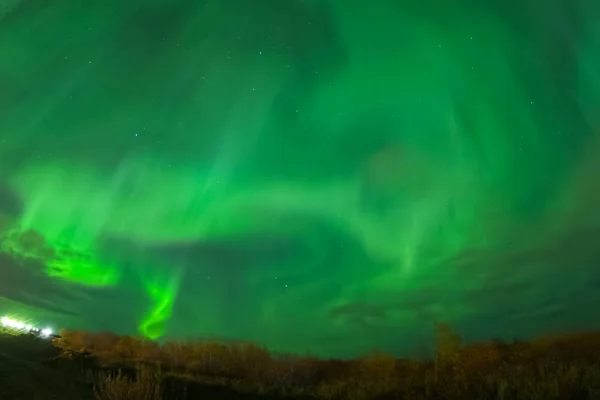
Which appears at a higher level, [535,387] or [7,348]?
[7,348]

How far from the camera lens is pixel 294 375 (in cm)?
1914

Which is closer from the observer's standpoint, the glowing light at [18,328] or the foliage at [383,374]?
the foliage at [383,374]

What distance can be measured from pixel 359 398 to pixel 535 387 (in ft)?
16.6

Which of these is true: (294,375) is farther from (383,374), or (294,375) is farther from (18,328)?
(18,328)

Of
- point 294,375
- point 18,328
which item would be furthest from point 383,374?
point 18,328

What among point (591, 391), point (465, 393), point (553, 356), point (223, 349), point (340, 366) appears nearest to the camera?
point (591, 391)

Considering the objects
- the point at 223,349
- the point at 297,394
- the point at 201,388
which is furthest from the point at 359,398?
the point at 223,349

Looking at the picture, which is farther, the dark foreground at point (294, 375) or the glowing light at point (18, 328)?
the glowing light at point (18, 328)

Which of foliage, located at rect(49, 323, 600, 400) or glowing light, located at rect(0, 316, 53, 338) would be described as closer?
foliage, located at rect(49, 323, 600, 400)

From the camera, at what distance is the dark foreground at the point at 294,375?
12.7 metres

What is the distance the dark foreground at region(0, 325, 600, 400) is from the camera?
12.7m

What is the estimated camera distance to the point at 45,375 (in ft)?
47.0

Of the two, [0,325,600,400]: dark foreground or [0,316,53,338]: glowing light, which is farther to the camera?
[0,316,53,338]: glowing light

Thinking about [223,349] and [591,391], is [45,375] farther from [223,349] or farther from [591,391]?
[591,391]
